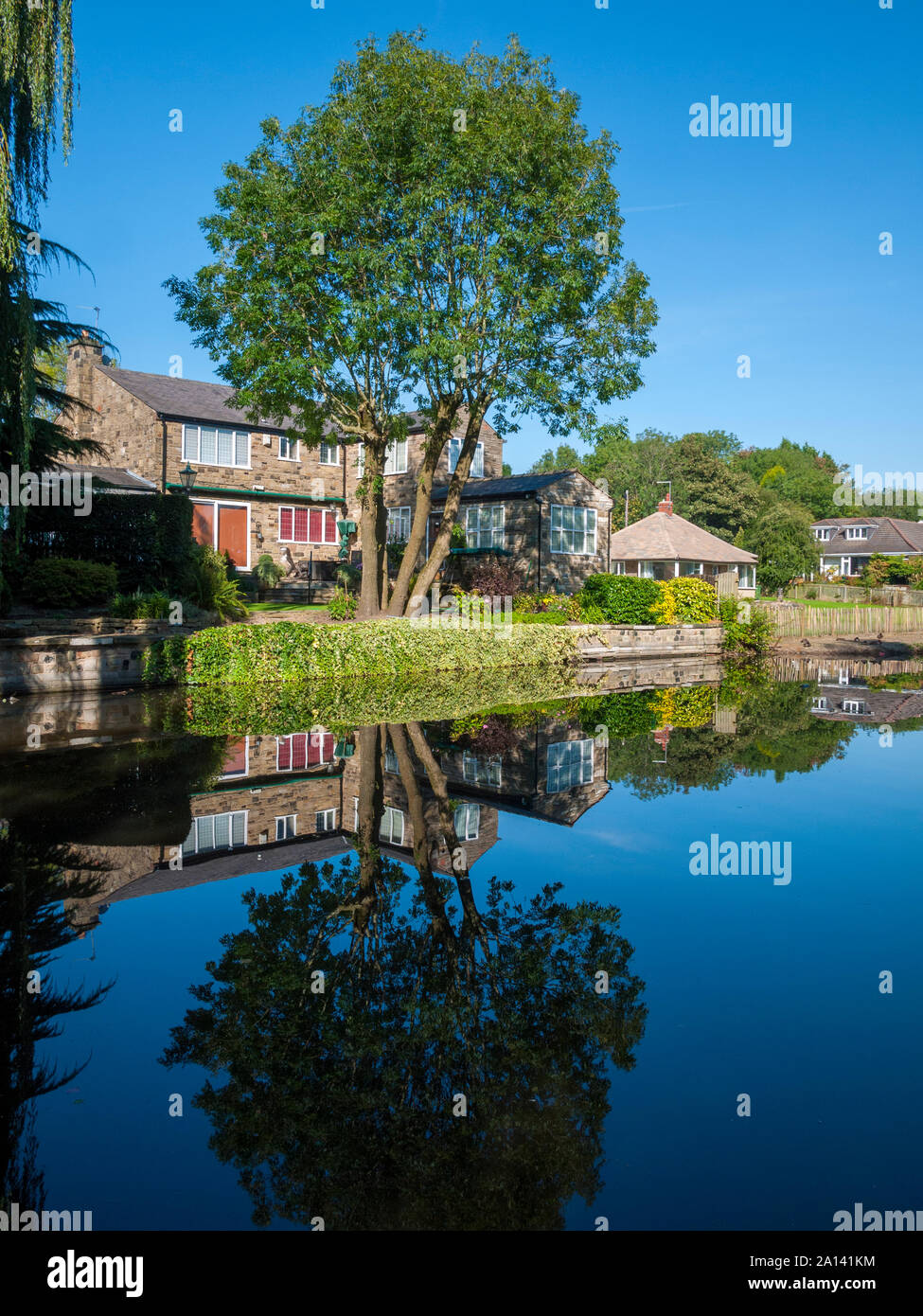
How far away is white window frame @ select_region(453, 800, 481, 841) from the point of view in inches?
314

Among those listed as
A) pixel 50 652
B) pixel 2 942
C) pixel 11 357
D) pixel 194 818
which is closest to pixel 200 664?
pixel 50 652

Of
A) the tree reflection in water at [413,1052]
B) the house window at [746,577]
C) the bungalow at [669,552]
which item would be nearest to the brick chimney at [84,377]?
the bungalow at [669,552]

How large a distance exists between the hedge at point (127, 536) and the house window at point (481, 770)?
12.8m

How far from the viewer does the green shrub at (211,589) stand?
22484 millimetres

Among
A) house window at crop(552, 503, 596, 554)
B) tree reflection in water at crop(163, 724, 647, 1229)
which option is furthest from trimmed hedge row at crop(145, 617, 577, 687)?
house window at crop(552, 503, 596, 554)

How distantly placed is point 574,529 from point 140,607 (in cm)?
1956

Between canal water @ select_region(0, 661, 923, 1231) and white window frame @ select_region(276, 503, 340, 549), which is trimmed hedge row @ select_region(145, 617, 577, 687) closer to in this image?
canal water @ select_region(0, 661, 923, 1231)

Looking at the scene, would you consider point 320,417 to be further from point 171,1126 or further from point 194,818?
point 171,1126

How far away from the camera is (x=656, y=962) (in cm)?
511

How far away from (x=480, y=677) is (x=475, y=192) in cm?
1192

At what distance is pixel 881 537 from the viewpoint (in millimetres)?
70312

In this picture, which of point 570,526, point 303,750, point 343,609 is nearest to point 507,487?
point 570,526

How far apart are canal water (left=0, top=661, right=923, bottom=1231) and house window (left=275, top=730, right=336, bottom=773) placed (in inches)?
31.0
